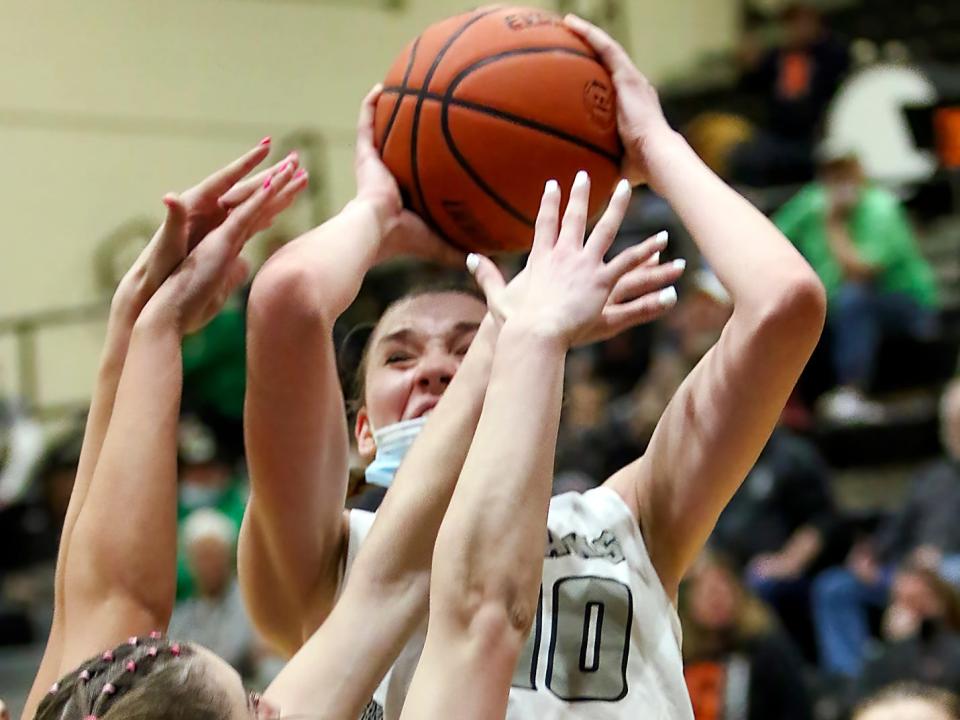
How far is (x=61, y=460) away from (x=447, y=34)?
20.0 feet

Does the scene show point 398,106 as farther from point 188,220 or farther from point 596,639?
point 596,639

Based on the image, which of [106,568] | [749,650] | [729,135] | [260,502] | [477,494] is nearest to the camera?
[477,494]

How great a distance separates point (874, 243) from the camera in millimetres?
6762

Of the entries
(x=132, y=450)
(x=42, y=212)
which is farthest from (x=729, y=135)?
(x=132, y=450)

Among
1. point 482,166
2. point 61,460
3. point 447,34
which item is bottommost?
point 61,460

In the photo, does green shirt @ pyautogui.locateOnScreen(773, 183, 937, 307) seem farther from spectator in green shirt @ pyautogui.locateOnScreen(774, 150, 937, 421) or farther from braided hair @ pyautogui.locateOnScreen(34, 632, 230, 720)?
braided hair @ pyautogui.locateOnScreen(34, 632, 230, 720)

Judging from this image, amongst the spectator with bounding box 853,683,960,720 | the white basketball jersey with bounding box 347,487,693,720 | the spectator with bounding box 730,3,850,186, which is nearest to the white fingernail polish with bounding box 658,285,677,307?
the white basketball jersey with bounding box 347,487,693,720

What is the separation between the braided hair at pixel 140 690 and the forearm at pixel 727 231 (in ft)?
2.90

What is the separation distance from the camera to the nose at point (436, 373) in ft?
7.57

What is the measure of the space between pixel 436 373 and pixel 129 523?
1.75 ft

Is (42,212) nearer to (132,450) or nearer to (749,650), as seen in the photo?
(749,650)

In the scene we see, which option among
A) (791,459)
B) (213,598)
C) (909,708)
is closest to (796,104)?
(791,459)

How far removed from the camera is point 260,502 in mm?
2230

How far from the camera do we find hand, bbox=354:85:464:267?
2350 millimetres
